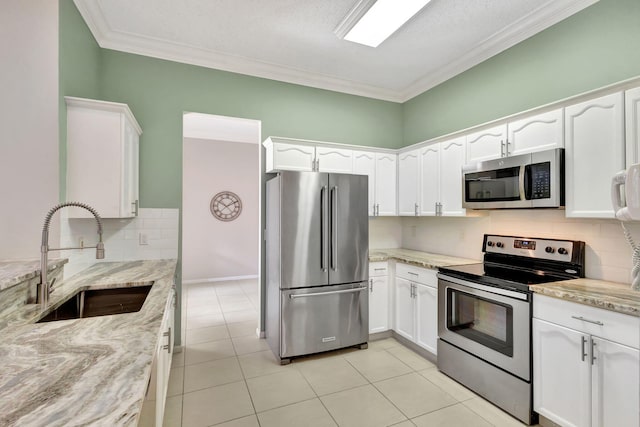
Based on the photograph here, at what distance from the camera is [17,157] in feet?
6.56

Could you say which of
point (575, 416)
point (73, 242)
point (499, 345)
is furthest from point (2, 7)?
point (575, 416)

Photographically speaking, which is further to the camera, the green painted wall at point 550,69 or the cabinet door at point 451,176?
the cabinet door at point 451,176

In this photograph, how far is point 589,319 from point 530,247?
34.7 inches

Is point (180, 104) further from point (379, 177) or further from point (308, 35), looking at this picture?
point (379, 177)

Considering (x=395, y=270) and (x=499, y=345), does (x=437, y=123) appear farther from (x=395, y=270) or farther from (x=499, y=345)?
(x=499, y=345)

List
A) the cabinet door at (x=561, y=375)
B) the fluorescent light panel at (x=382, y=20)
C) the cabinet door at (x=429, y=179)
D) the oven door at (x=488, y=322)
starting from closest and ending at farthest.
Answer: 1. the cabinet door at (x=561, y=375)
2. the oven door at (x=488, y=322)
3. the fluorescent light panel at (x=382, y=20)
4. the cabinet door at (x=429, y=179)

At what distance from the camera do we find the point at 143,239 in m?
2.99

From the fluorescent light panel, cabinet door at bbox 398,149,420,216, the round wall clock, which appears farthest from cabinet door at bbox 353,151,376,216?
the round wall clock

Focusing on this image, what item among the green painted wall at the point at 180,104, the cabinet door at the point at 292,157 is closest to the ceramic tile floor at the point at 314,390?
the green painted wall at the point at 180,104

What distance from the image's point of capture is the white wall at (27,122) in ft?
6.45

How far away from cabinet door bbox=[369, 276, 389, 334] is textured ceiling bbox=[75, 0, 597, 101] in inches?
93.6

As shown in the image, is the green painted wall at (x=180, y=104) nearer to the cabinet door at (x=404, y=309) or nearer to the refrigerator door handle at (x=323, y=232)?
the refrigerator door handle at (x=323, y=232)

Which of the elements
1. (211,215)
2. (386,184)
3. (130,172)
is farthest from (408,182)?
(211,215)

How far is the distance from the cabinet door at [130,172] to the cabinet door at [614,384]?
3328 millimetres
